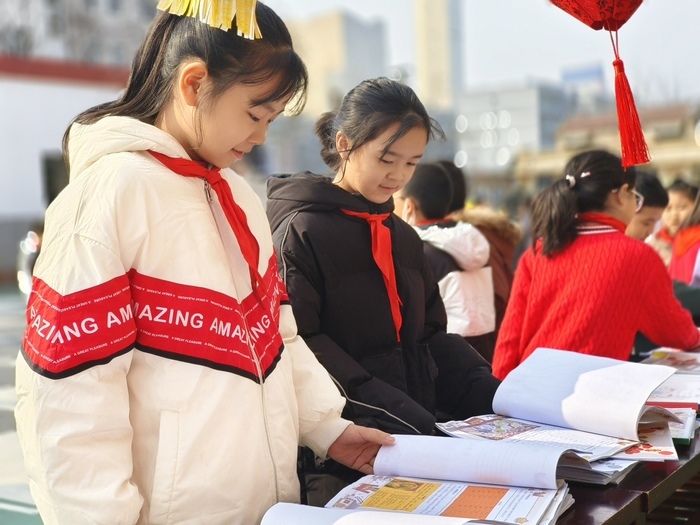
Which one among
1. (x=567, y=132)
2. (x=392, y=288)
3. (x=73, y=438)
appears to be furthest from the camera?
(x=567, y=132)

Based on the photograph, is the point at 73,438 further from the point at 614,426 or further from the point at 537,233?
the point at 537,233

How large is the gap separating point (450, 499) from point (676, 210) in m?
3.26

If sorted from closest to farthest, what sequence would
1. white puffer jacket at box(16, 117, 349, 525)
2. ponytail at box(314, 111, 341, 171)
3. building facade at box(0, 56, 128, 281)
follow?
white puffer jacket at box(16, 117, 349, 525), ponytail at box(314, 111, 341, 171), building facade at box(0, 56, 128, 281)

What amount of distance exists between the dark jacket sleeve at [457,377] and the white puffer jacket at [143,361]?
1.95 ft

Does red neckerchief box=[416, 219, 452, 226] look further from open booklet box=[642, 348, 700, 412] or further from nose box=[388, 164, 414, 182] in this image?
nose box=[388, 164, 414, 182]

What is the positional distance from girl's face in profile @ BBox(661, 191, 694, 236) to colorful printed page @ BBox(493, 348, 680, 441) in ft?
8.58

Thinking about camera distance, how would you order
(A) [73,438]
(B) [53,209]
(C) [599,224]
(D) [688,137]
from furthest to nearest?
1. (D) [688,137]
2. (C) [599,224]
3. (B) [53,209]
4. (A) [73,438]

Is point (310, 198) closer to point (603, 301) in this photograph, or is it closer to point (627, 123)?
point (627, 123)

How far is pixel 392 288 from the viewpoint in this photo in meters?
1.69

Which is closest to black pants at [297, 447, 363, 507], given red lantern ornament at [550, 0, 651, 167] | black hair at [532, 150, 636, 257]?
red lantern ornament at [550, 0, 651, 167]

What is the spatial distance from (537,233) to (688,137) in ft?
42.2

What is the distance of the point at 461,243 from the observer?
3020 millimetres

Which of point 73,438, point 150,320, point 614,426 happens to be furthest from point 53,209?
point 614,426

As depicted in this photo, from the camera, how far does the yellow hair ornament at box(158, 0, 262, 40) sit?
1.15 metres
